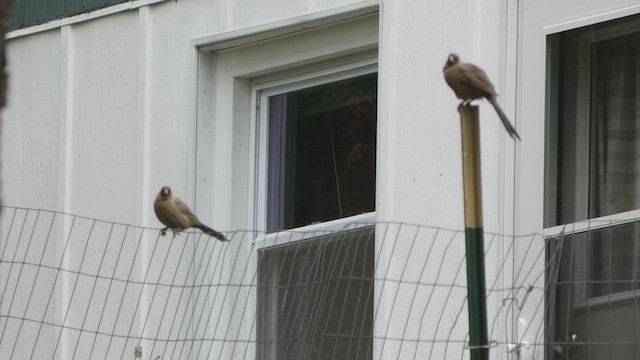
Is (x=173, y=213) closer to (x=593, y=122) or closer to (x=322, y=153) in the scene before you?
(x=322, y=153)

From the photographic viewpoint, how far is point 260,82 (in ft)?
26.7

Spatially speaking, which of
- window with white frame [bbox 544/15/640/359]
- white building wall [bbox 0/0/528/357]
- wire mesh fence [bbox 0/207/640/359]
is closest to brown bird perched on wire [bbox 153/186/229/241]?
wire mesh fence [bbox 0/207/640/359]

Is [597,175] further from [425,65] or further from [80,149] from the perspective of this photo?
[80,149]

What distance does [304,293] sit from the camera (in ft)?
24.8

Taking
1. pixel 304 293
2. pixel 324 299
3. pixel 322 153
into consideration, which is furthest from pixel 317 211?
pixel 324 299

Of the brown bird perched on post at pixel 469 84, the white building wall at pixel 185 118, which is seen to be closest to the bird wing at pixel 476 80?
the brown bird perched on post at pixel 469 84

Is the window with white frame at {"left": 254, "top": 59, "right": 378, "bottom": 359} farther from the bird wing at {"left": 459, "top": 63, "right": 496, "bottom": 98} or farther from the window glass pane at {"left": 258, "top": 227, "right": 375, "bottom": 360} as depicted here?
the bird wing at {"left": 459, "top": 63, "right": 496, "bottom": 98}

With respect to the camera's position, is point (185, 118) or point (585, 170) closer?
point (585, 170)

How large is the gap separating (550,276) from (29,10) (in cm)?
354

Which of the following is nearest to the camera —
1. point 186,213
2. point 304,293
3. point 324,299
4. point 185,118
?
point 186,213

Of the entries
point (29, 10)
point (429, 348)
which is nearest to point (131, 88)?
point (29, 10)

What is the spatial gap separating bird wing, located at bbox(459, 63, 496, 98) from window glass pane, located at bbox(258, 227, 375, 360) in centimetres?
138

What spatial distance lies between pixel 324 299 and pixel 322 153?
755 millimetres

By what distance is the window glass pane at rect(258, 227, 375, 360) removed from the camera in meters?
7.31
